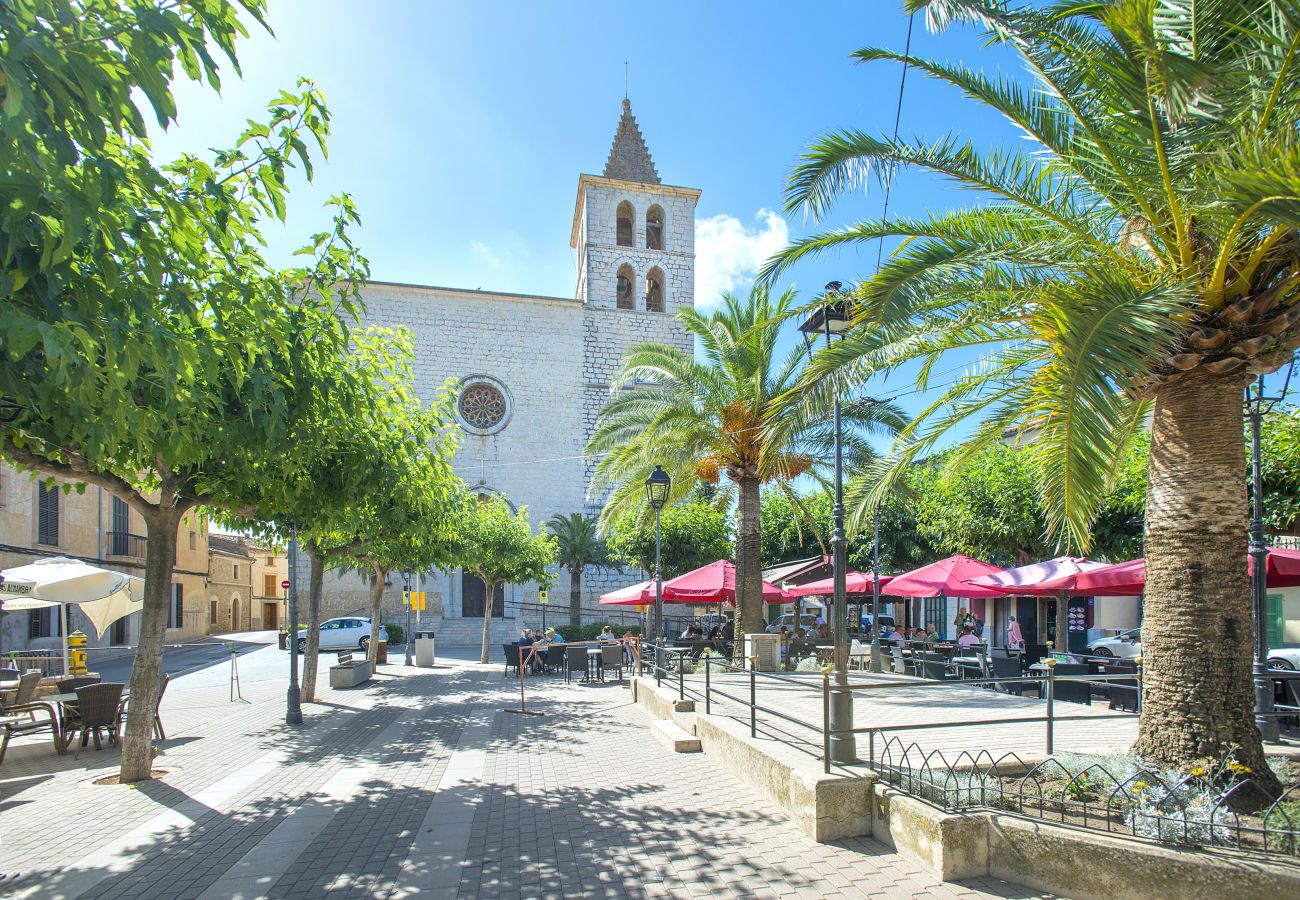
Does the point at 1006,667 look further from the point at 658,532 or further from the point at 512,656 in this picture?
the point at 512,656

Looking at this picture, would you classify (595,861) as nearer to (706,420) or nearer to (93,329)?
(93,329)

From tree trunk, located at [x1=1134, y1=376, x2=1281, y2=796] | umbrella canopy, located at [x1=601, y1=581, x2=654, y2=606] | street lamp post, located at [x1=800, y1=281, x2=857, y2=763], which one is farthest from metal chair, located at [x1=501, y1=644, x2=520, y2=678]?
tree trunk, located at [x1=1134, y1=376, x2=1281, y2=796]

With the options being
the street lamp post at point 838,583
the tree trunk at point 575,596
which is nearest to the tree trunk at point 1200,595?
the street lamp post at point 838,583

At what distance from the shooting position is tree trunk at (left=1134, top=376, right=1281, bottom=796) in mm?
5344

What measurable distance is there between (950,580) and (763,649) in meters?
3.53

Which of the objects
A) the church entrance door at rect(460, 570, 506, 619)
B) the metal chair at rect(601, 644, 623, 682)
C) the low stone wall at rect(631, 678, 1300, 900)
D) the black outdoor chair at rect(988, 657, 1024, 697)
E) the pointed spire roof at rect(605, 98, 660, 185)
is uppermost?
the pointed spire roof at rect(605, 98, 660, 185)

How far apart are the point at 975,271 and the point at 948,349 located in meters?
0.89

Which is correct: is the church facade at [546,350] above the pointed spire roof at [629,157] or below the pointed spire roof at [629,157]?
below

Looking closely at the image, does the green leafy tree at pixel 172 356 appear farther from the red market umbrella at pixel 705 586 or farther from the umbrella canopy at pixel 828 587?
the umbrella canopy at pixel 828 587

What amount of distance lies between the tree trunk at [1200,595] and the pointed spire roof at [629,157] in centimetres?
3663

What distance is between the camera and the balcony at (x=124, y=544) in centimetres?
2947

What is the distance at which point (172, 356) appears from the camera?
4.41 meters

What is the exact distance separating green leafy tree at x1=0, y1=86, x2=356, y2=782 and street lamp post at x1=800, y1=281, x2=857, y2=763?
468cm

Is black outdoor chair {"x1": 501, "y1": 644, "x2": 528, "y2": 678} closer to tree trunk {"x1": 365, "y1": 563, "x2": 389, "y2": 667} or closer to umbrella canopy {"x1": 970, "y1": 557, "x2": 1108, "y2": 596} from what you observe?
tree trunk {"x1": 365, "y1": 563, "x2": 389, "y2": 667}
